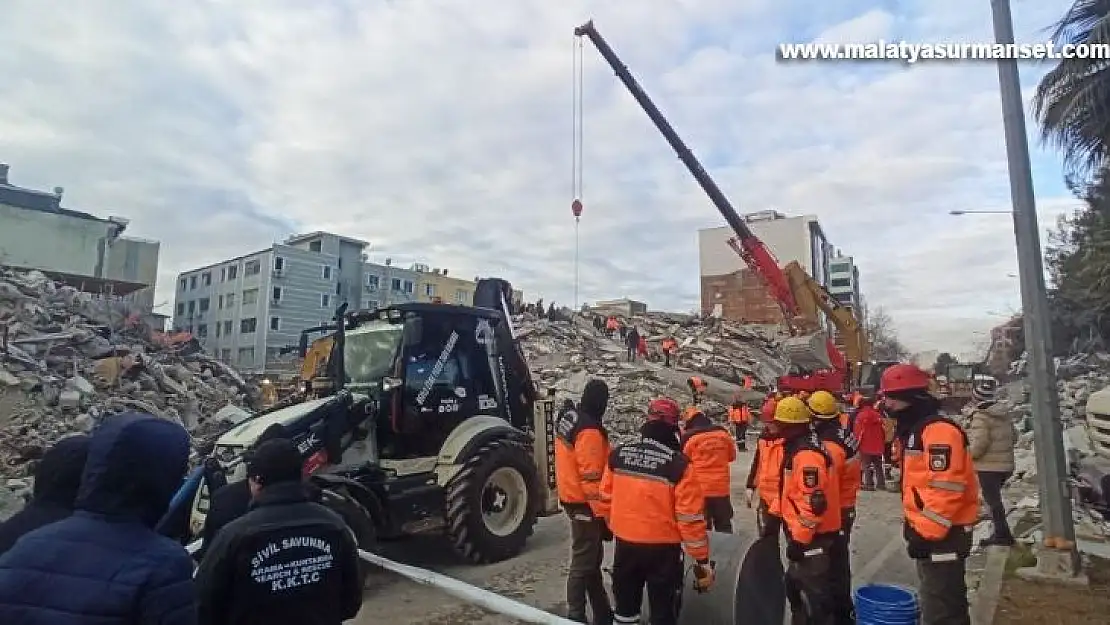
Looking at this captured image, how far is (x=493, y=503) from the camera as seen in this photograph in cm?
719

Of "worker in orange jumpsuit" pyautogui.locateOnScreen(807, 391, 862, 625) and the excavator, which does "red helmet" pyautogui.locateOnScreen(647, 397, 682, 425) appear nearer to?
"worker in orange jumpsuit" pyautogui.locateOnScreen(807, 391, 862, 625)

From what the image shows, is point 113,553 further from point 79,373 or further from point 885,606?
point 79,373

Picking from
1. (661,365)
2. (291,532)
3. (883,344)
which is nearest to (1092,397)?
(291,532)

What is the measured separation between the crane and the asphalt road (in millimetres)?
11163

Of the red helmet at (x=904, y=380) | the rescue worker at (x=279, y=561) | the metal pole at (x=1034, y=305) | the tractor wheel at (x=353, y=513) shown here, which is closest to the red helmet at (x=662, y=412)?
the red helmet at (x=904, y=380)

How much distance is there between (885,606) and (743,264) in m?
67.0

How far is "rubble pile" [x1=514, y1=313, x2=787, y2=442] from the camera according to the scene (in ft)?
70.0

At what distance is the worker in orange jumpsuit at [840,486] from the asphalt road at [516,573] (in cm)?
193

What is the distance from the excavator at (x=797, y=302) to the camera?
66.2 feet

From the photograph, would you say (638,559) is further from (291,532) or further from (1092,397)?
(1092,397)

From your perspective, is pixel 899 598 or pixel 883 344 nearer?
pixel 899 598

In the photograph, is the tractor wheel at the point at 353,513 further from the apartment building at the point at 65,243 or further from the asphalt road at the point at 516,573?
the apartment building at the point at 65,243

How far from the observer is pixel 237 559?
7.66 feet

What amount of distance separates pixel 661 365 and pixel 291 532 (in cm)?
2448
